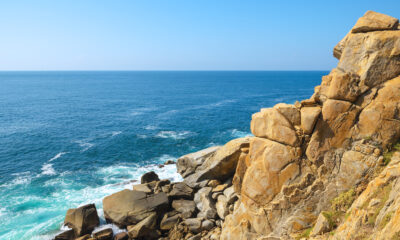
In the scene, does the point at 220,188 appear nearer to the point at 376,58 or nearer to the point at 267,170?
the point at 267,170

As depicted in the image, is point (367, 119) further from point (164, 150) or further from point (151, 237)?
point (164, 150)

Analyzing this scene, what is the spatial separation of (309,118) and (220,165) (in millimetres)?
14756

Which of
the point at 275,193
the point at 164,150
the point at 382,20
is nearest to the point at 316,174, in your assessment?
the point at 275,193

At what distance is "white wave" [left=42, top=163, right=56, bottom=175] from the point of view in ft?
148

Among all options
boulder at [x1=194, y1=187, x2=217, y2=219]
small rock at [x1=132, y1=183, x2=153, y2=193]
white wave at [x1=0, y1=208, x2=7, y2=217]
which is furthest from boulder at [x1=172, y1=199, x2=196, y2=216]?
white wave at [x1=0, y1=208, x2=7, y2=217]

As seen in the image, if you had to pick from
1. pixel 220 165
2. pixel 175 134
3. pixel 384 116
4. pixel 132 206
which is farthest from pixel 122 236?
pixel 175 134

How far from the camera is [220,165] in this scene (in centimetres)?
3134

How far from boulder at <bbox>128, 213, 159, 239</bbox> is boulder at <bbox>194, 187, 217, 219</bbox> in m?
5.20

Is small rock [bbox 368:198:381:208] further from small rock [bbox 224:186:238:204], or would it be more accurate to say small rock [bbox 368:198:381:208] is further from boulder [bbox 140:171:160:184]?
boulder [bbox 140:171:160:184]

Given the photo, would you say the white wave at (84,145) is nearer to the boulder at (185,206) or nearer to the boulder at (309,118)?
the boulder at (185,206)

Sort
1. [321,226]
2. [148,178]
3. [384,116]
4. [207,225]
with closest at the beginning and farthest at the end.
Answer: [321,226], [384,116], [207,225], [148,178]

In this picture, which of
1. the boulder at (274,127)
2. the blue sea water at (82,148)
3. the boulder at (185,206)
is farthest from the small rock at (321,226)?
the blue sea water at (82,148)

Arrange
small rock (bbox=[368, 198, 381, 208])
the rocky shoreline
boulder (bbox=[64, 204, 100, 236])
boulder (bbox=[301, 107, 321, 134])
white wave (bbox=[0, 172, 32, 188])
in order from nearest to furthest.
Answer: small rock (bbox=[368, 198, 381, 208]) < the rocky shoreline < boulder (bbox=[301, 107, 321, 134]) < boulder (bbox=[64, 204, 100, 236]) < white wave (bbox=[0, 172, 32, 188])

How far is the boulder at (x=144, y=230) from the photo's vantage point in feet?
88.7
